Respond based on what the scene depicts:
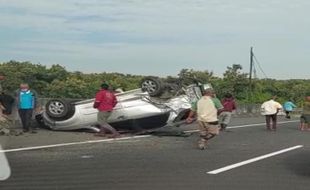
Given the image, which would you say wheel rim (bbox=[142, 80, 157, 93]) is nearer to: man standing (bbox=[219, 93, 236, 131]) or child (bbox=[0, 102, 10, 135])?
child (bbox=[0, 102, 10, 135])

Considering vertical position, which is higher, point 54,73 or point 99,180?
point 54,73

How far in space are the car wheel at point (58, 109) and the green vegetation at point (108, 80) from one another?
3.34 metres

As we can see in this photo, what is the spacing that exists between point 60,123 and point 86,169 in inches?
308

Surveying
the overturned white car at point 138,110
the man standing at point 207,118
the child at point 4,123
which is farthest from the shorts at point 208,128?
the child at point 4,123

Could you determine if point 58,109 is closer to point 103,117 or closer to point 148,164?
point 103,117

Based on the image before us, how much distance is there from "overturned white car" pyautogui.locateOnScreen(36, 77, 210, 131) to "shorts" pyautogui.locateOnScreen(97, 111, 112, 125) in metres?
0.28

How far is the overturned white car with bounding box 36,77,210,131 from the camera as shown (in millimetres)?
17828

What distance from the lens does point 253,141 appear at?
18062mm

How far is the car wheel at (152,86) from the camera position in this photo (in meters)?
18.4

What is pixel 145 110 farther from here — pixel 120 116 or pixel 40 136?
pixel 40 136

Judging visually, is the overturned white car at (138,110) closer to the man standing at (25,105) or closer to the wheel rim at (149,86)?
the wheel rim at (149,86)

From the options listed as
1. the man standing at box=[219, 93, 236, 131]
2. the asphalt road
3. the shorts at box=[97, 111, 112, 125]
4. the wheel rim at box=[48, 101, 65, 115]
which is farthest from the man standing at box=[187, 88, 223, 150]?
the man standing at box=[219, 93, 236, 131]

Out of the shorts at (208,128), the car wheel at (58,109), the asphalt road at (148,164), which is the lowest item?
the asphalt road at (148,164)

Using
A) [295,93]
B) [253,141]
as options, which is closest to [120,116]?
[253,141]
